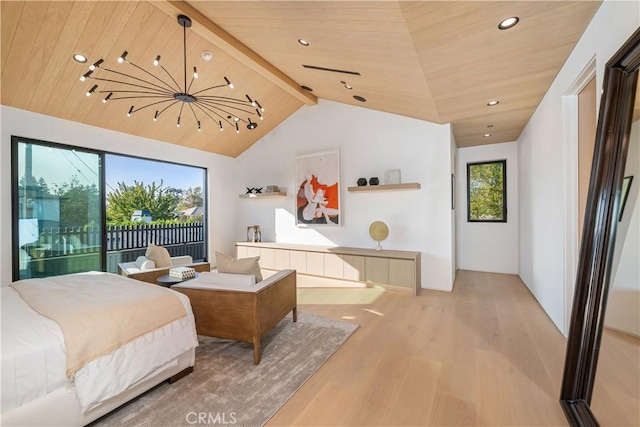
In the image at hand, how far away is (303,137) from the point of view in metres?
5.75

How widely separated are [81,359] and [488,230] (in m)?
6.08

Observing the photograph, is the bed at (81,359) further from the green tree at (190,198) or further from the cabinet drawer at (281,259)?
the green tree at (190,198)

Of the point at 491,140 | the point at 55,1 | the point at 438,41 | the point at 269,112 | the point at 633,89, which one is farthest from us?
the point at 269,112

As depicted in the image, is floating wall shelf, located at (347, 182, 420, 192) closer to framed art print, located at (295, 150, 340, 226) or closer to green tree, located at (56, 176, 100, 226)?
framed art print, located at (295, 150, 340, 226)

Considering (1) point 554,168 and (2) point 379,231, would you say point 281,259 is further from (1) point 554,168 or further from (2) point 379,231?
(1) point 554,168

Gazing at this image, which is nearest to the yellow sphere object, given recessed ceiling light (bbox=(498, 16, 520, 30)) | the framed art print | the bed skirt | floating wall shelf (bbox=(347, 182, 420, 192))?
floating wall shelf (bbox=(347, 182, 420, 192))

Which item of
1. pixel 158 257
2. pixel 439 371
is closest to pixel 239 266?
pixel 158 257

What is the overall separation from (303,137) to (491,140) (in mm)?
3683

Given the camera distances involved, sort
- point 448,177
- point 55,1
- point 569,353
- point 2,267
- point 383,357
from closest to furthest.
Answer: point 569,353 → point 383,357 → point 55,1 → point 2,267 → point 448,177

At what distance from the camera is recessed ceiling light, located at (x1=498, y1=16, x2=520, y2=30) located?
1.82 m

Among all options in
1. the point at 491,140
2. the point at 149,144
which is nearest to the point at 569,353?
the point at 491,140

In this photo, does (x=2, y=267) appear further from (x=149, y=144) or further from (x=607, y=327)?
(x=607, y=327)

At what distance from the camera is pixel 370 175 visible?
4.89 m

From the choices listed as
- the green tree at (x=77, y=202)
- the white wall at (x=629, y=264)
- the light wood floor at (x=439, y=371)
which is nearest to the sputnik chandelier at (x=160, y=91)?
the green tree at (x=77, y=202)
